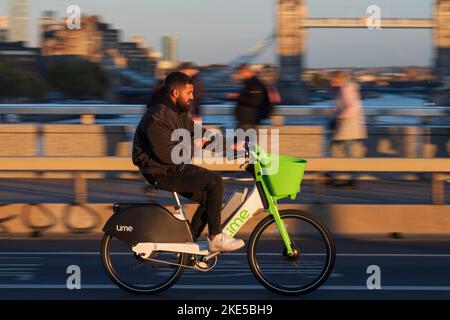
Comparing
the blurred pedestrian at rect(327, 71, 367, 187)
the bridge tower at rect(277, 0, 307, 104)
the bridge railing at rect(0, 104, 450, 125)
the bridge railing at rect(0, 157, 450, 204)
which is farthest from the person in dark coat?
the bridge tower at rect(277, 0, 307, 104)

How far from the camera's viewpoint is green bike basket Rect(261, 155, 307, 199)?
711 centimetres

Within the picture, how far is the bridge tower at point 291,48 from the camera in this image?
10888cm

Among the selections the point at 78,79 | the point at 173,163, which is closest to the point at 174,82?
the point at 173,163

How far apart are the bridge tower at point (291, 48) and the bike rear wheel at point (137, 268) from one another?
100 metres

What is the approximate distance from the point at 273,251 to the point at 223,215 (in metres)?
0.46

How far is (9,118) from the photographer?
26422 millimetres

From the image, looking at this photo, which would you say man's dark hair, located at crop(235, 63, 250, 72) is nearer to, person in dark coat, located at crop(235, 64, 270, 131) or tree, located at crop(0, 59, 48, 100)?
person in dark coat, located at crop(235, 64, 270, 131)

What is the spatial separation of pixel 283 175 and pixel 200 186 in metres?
0.61

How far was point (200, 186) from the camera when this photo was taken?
7.20 meters

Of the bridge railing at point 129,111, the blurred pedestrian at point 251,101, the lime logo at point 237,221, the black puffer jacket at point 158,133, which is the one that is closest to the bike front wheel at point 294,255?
the lime logo at point 237,221

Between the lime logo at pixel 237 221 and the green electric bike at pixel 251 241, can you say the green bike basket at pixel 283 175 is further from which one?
the lime logo at pixel 237 221

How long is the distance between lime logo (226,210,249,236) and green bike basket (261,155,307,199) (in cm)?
26

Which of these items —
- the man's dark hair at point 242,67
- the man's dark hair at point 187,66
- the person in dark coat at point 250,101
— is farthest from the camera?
the man's dark hair at point 242,67
